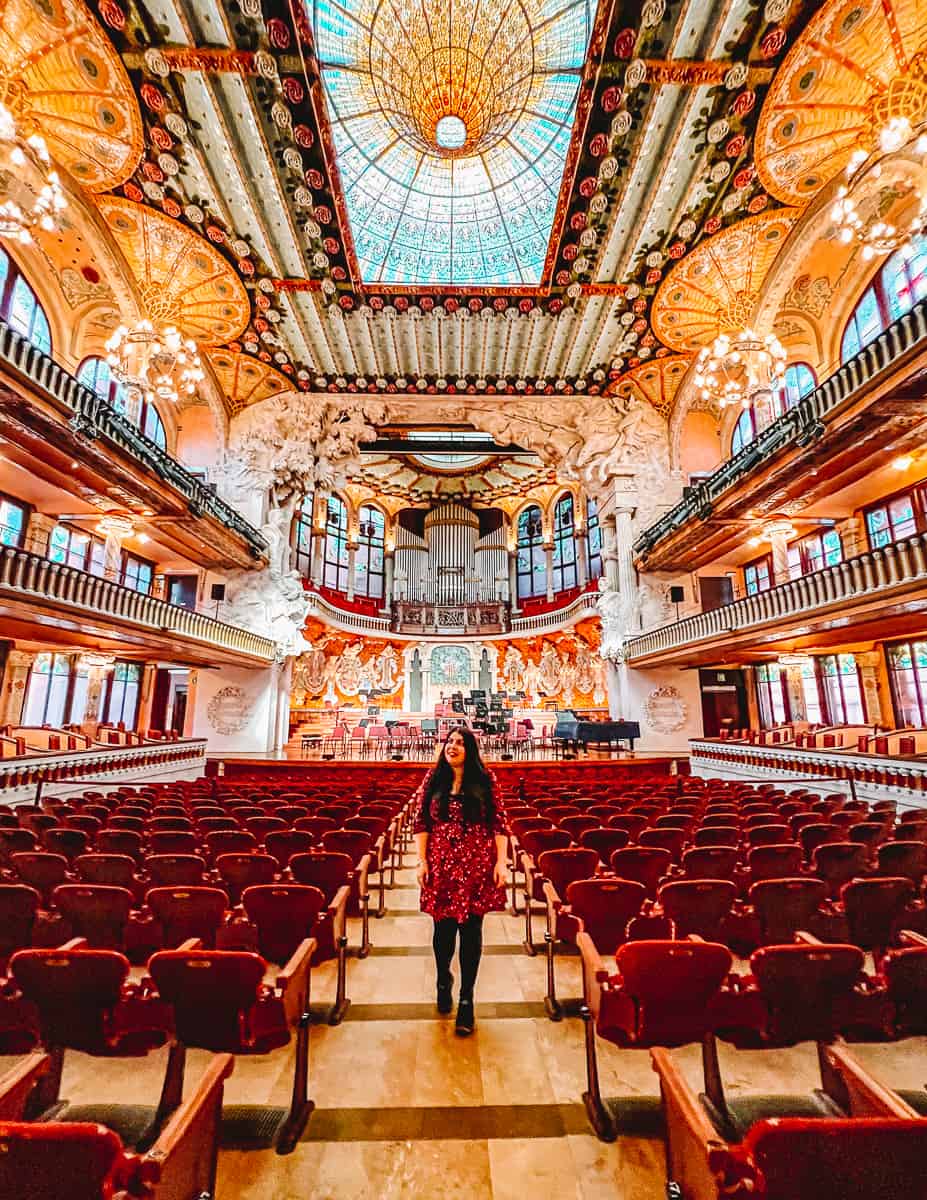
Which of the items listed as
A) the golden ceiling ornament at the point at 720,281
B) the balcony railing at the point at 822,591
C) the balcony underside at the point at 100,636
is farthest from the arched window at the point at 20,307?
the balcony railing at the point at 822,591

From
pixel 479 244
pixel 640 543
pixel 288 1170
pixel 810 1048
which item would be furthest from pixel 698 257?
pixel 288 1170

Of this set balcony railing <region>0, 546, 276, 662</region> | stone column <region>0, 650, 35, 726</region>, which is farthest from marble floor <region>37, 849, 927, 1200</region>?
stone column <region>0, 650, 35, 726</region>

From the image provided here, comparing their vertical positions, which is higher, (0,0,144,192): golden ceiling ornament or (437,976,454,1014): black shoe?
(0,0,144,192): golden ceiling ornament

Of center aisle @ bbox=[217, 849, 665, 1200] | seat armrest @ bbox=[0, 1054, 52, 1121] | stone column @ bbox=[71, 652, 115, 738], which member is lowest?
center aisle @ bbox=[217, 849, 665, 1200]

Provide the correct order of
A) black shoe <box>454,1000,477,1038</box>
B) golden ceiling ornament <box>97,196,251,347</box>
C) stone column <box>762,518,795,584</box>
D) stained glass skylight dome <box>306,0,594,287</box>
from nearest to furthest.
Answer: black shoe <box>454,1000,477,1038</box> → stained glass skylight dome <box>306,0,594,287</box> → golden ceiling ornament <box>97,196,251,347</box> → stone column <box>762,518,795,584</box>

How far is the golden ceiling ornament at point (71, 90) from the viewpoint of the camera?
7.92 metres

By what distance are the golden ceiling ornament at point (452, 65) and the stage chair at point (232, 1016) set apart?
46.5ft

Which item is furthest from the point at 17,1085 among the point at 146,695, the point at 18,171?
the point at 146,695

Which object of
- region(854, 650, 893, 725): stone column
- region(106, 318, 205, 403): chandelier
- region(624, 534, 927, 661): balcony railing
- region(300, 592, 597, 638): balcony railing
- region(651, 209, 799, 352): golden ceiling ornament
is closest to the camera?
region(624, 534, 927, 661): balcony railing

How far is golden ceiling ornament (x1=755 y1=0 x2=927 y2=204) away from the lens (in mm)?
7930

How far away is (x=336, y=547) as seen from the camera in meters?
25.8

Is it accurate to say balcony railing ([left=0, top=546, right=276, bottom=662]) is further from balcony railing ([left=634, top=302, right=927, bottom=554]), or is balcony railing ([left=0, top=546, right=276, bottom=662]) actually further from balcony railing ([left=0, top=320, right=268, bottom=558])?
balcony railing ([left=634, top=302, right=927, bottom=554])

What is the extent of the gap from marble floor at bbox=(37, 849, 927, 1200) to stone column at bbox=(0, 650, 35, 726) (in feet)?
43.4

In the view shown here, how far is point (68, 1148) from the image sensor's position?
986 mm
